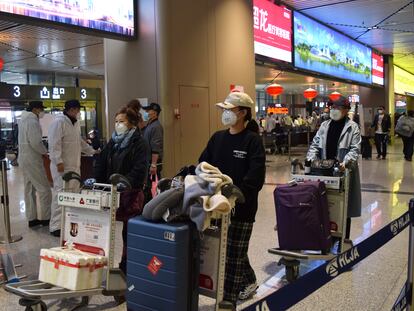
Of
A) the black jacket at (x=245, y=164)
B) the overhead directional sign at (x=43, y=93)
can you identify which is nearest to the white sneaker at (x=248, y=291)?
the black jacket at (x=245, y=164)

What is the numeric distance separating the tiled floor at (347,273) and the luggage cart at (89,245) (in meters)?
0.32

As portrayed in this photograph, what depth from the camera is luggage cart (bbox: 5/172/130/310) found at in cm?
264

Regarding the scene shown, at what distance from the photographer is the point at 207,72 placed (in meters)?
7.21

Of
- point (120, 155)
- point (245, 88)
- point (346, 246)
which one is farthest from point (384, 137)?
point (120, 155)

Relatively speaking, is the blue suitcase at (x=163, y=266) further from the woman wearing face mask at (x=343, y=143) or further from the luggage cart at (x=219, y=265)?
the woman wearing face mask at (x=343, y=143)

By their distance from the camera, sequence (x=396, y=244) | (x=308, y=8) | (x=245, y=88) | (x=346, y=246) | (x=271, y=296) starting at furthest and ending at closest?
1. (x=308, y=8)
2. (x=245, y=88)
3. (x=396, y=244)
4. (x=346, y=246)
5. (x=271, y=296)

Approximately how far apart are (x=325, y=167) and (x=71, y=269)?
2304 mm

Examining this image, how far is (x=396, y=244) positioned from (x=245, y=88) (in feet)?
14.0

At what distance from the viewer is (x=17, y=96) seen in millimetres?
14789

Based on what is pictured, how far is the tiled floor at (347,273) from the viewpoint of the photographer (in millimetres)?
3215

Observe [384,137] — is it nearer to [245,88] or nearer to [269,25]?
[269,25]

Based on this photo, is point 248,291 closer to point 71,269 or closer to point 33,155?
point 71,269

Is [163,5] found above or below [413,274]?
above

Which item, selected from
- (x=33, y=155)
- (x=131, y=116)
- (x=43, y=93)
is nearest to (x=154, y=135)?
(x=33, y=155)
